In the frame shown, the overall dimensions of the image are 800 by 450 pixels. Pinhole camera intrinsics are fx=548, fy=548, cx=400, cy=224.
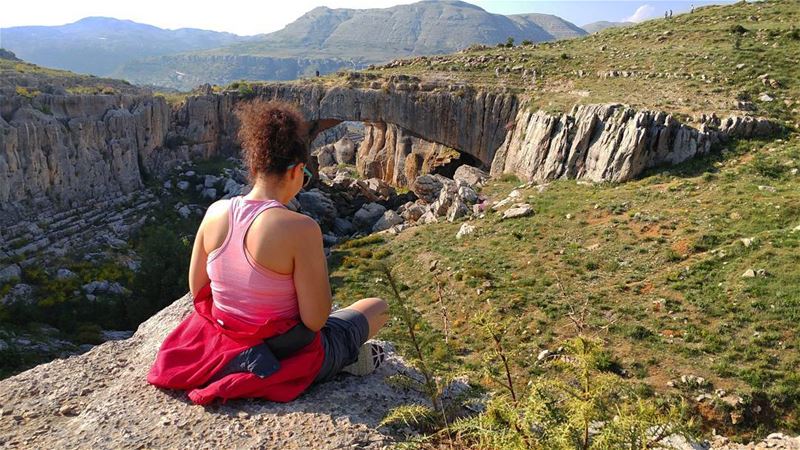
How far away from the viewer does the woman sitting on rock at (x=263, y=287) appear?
4945 millimetres

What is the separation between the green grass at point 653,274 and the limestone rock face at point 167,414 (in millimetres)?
2214

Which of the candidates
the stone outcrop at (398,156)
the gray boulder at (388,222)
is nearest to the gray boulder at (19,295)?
the gray boulder at (388,222)

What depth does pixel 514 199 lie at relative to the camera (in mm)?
28266

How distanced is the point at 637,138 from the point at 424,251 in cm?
1140

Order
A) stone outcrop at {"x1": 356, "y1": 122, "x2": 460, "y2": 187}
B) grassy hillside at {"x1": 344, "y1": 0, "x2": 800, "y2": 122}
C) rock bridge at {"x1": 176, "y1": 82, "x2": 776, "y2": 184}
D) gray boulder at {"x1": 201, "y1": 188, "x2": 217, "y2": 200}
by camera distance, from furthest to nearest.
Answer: stone outcrop at {"x1": 356, "y1": 122, "x2": 460, "y2": 187} < gray boulder at {"x1": 201, "y1": 188, "x2": 217, "y2": 200} < grassy hillside at {"x1": 344, "y1": 0, "x2": 800, "y2": 122} < rock bridge at {"x1": 176, "y1": 82, "x2": 776, "y2": 184}

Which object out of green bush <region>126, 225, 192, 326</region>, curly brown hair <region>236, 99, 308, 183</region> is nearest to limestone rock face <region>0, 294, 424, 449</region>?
curly brown hair <region>236, 99, 308, 183</region>

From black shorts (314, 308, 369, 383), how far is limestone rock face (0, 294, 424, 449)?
0.81ft

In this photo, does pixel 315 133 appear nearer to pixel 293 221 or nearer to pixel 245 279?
pixel 245 279

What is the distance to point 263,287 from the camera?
512 cm

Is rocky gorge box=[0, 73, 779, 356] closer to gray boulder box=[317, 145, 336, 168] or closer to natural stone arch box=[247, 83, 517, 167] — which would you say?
natural stone arch box=[247, 83, 517, 167]

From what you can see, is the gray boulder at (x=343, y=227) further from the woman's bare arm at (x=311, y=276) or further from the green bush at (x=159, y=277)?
the woman's bare arm at (x=311, y=276)

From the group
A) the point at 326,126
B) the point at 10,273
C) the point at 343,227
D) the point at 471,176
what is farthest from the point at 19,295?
the point at 326,126

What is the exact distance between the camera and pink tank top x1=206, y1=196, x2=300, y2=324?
5.05 m

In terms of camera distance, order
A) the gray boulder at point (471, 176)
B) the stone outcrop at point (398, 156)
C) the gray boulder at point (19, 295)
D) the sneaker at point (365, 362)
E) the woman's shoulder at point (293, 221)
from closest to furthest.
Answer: the woman's shoulder at point (293, 221)
the sneaker at point (365, 362)
the gray boulder at point (19, 295)
the gray boulder at point (471, 176)
the stone outcrop at point (398, 156)
